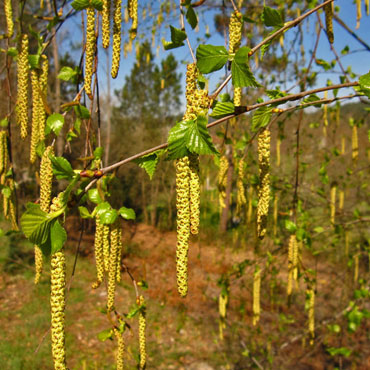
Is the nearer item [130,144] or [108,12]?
[108,12]

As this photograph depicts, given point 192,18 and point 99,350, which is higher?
point 192,18

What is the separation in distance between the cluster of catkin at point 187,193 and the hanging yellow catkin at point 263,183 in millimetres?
291

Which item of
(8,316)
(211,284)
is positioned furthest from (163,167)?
(8,316)

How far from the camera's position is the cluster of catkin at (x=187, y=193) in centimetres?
55

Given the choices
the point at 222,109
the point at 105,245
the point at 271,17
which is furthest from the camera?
the point at 105,245

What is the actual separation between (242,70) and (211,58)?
0.06 metres

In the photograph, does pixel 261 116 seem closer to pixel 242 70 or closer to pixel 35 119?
pixel 242 70

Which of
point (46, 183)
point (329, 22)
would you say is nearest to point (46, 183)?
point (46, 183)

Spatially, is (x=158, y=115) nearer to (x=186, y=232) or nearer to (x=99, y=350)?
(x=99, y=350)

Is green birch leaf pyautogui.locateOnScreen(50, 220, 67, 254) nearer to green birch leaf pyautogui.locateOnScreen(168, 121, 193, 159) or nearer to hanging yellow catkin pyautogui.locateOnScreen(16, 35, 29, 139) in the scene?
green birch leaf pyautogui.locateOnScreen(168, 121, 193, 159)

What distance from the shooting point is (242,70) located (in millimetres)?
591

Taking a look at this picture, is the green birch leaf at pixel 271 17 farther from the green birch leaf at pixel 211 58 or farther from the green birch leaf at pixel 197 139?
the green birch leaf at pixel 197 139

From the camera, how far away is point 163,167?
6.54 m

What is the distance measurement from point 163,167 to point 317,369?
429 cm
